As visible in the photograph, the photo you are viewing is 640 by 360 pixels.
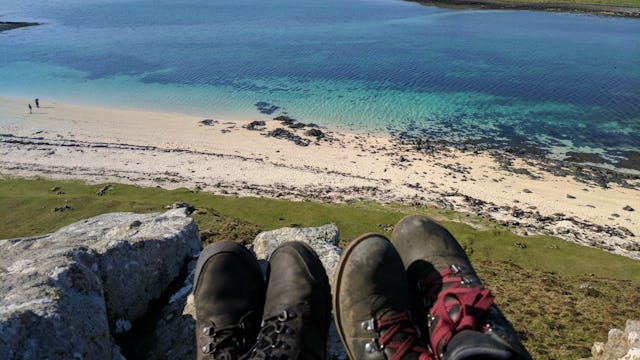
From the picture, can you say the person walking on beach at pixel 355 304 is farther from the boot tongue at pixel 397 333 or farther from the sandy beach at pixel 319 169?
the sandy beach at pixel 319 169

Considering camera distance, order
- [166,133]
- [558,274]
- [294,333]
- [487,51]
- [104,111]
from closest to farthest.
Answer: [294,333] → [558,274] → [166,133] → [104,111] → [487,51]

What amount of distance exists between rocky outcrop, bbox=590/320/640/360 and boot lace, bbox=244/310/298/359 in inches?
191

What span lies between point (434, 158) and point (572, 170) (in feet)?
31.9

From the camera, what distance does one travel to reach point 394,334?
420 cm

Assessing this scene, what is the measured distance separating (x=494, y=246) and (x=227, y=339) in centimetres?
1593

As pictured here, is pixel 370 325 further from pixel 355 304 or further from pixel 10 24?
pixel 10 24

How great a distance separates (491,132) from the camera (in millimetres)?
36594

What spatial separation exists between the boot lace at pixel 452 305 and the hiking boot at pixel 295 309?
1.16 meters

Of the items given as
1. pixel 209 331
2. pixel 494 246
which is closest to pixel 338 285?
pixel 209 331

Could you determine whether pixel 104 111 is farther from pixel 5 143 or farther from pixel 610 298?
pixel 610 298

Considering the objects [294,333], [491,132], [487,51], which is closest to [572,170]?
[491,132]

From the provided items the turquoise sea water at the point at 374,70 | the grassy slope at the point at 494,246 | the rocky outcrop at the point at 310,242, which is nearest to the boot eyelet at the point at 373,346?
the rocky outcrop at the point at 310,242

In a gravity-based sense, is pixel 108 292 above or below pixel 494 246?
above

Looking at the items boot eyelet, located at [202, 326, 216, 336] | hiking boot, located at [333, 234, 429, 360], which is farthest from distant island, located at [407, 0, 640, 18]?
boot eyelet, located at [202, 326, 216, 336]
